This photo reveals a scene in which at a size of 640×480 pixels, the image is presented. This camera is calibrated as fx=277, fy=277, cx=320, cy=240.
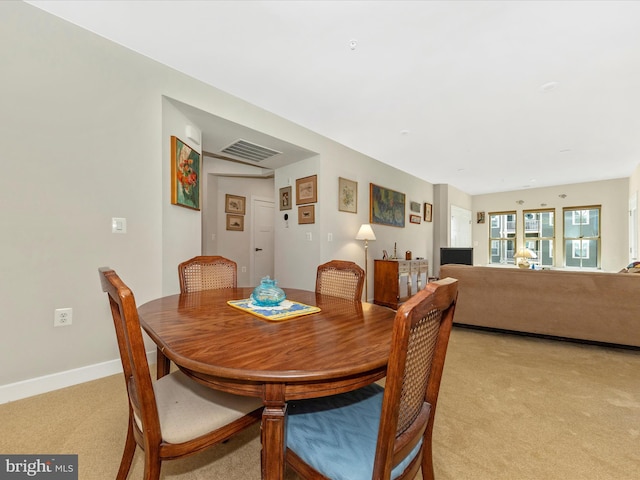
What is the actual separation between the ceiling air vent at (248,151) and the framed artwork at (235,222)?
1552 millimetres

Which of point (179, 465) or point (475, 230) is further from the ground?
point (475, 230)

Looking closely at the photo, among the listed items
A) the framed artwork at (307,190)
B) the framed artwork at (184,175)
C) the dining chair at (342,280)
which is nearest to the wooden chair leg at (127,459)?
the dining chair at (342,280)

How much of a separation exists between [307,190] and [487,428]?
3.17 meters

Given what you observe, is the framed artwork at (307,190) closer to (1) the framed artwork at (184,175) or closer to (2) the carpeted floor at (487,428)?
(1) the framed artwork at (184,175)

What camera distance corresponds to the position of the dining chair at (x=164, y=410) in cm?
79

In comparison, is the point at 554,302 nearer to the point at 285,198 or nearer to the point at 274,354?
the point at 274,354

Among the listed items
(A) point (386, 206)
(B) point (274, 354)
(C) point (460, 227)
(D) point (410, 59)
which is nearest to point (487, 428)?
(B) point (274, 354)

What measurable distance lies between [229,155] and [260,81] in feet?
5.05

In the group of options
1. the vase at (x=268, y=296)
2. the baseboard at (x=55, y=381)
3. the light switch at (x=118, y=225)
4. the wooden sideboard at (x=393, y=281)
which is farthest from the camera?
the wooden sideboard at (x=393, y=281)

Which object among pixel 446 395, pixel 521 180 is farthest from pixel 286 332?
pixel 521 180

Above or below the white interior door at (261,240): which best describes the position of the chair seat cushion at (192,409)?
below

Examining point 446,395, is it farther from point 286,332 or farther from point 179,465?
point 179,465

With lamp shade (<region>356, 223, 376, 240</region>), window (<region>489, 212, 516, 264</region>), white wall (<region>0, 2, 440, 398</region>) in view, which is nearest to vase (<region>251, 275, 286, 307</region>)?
white wall (<region>0, 2, 440, 398</region>)

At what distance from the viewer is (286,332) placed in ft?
3.35
